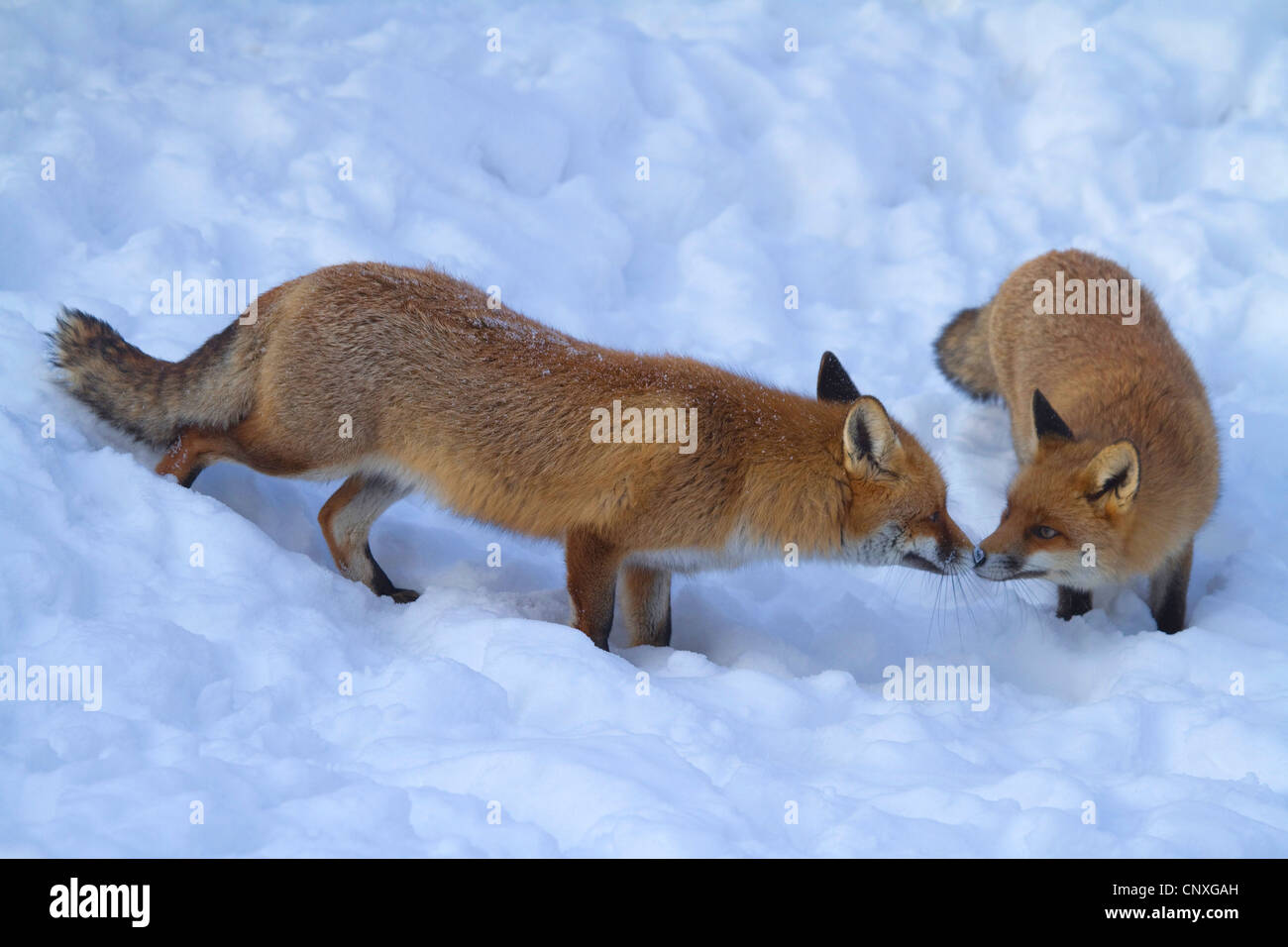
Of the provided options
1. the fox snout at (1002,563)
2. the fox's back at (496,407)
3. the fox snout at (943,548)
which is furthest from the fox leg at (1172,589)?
the fox's back at (496,407)

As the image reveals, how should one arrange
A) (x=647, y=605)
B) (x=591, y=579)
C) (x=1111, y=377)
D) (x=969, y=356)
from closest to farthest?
(x=591, y=579) < (x=647, y=605) < (x=1111, y=377) < (x=969, y=356)

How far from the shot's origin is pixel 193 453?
12.7 ft

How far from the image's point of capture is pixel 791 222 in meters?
6.48

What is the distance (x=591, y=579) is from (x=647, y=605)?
0.44 meters

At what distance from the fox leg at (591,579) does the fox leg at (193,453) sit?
1.32 meters

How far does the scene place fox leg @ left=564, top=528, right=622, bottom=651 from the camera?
364 centimetres

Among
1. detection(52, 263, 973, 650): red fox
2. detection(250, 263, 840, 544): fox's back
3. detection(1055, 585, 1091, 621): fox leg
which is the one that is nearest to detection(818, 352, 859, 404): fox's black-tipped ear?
detection(52, 263, 973, 650): red fox

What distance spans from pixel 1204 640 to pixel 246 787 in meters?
3.11

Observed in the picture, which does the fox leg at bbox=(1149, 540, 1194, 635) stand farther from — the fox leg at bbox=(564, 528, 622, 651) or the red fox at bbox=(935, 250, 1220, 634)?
the fox leg at bbox=(564, 528, 622, 651)

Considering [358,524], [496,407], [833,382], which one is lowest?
[358,524]

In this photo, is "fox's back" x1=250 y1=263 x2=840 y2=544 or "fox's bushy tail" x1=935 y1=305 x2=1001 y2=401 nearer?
"fox's back" x1=250 y1=263 x2=840 y2=544

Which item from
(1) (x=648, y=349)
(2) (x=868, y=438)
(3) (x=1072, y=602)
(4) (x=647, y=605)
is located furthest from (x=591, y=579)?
(1) (x=648, y=349)

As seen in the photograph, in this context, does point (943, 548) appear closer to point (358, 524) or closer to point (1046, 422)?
point (1046, 422)

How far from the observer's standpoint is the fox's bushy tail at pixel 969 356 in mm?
5500
